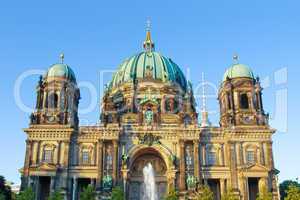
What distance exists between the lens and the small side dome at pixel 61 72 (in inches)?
2200

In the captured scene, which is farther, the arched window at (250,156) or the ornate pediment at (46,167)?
the arched window at (250,156)

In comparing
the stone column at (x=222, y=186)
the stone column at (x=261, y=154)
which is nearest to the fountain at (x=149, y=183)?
the stone column at (x=222, y=186)

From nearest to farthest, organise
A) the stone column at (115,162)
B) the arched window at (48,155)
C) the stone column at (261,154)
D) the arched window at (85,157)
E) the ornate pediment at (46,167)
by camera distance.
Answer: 1. the ornate pediment at (46,167)
2. the stone column at (115,162)
3. the arched window at (48,155)
4. the stone column at (261,154)
5. the arched window at (85,157)

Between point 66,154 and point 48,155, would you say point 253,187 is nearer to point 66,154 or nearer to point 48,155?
point 66,154

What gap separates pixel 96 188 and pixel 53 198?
7.23 m

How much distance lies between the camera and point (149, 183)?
53219mm

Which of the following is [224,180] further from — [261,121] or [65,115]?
[65,115]

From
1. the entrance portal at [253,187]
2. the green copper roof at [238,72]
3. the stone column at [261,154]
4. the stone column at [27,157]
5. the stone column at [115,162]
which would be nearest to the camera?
the stone column at [115,162]

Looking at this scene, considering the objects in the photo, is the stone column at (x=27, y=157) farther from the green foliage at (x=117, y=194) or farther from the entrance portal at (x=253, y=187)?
the entrance portal at (x=253, y=187)

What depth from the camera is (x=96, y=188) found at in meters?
48.8

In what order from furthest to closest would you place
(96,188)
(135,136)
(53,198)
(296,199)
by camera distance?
(135,136) < (96,188) < (53,198) < (296,199)

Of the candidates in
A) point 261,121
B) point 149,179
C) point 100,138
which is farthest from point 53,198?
point 261,121

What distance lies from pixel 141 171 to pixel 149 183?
2192 mm

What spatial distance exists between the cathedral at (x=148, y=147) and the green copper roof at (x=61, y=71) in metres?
0.14
